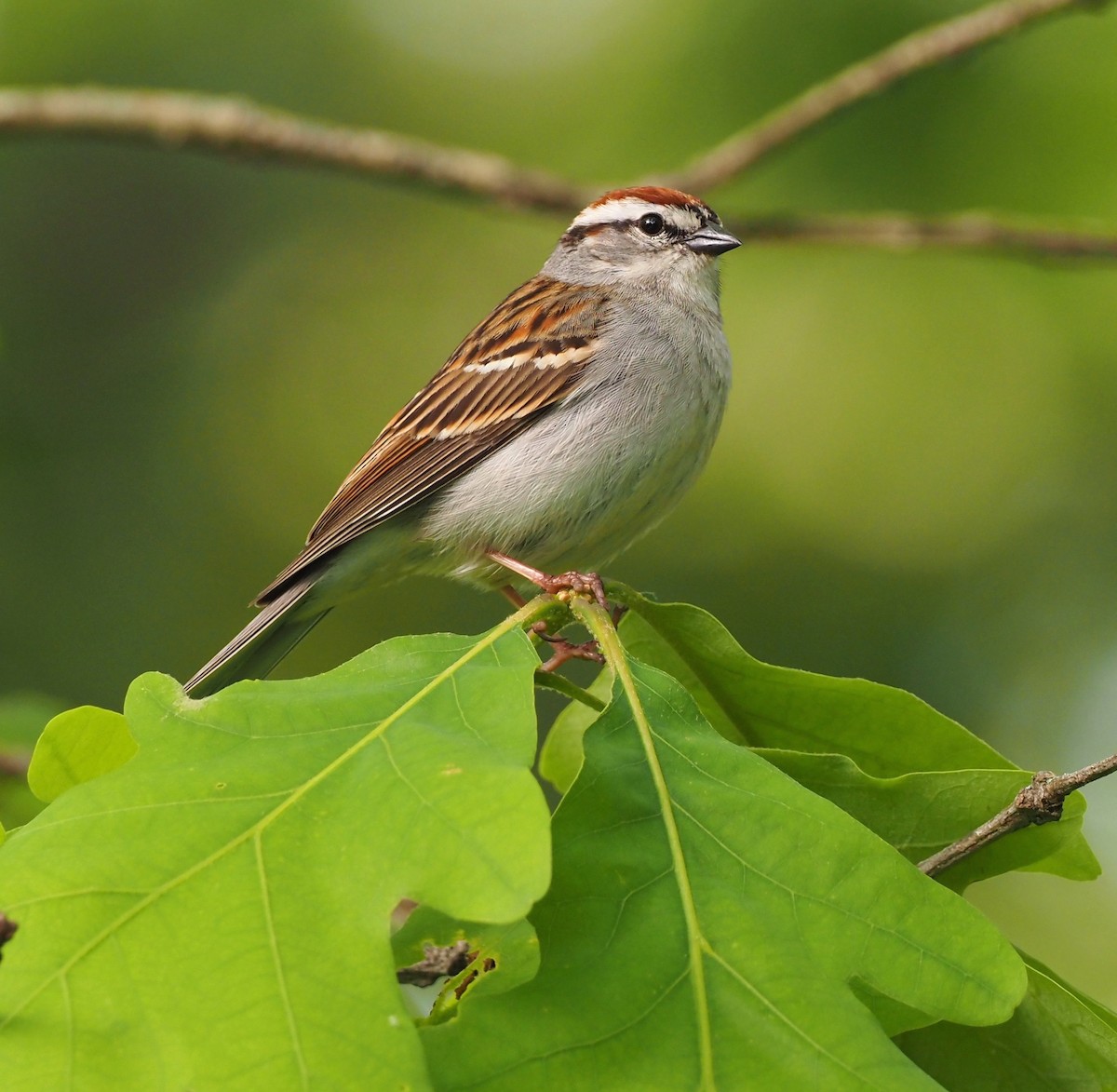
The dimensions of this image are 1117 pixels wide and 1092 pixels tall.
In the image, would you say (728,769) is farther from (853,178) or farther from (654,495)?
(853,178)

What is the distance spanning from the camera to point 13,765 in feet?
12.8

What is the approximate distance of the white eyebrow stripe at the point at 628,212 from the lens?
566cm

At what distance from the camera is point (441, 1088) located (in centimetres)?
171

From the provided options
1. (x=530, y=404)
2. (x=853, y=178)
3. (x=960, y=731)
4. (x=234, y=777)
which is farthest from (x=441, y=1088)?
(x=853, y=178)

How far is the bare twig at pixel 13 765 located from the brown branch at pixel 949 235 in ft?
11.0

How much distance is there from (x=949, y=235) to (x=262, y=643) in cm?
303

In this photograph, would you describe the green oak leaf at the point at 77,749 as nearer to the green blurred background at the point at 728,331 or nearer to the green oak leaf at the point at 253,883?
the green oak leaf at the point at 253,883

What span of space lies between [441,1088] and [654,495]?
10.4 ft

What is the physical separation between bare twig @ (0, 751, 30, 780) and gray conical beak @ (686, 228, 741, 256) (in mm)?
3137

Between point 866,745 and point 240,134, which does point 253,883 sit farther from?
point 240,134

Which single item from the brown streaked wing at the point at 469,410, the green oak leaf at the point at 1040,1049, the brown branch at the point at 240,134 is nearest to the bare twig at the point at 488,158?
the brown branch at the point at 240,134

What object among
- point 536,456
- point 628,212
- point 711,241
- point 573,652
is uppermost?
point 628,212

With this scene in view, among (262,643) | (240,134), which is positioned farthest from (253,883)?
(240,134)

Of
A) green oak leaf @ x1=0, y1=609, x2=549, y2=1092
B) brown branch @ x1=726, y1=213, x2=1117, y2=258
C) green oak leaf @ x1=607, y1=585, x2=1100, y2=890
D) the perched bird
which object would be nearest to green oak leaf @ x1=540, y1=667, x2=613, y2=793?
green oak leaf @ x1=607, y1=585, x2=1100, y2=890
